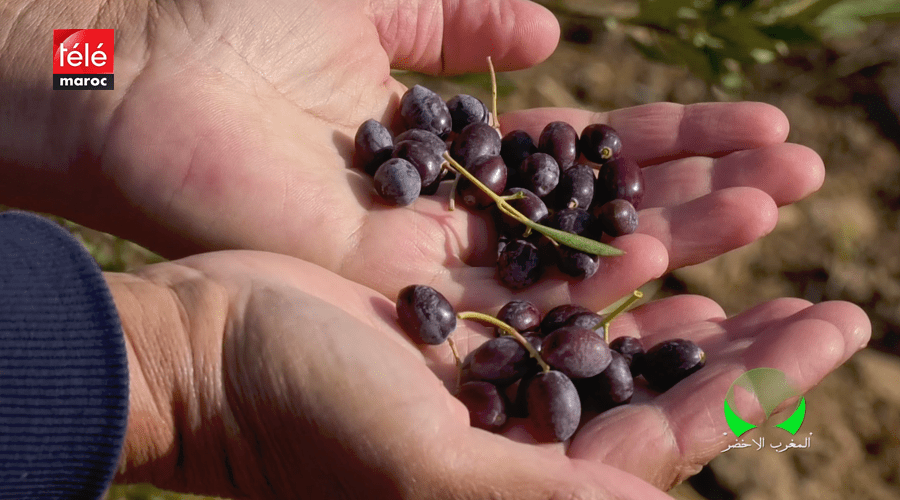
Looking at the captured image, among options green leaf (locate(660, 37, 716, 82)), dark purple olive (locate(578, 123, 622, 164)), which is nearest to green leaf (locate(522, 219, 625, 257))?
dark purple olive (locate(578, 123, 622, 164))

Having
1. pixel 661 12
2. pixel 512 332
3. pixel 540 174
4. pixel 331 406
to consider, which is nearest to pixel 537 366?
pixel 512 332

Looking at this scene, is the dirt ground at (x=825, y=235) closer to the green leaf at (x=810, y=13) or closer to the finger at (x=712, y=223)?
the green leaf at (x=810, y=13)

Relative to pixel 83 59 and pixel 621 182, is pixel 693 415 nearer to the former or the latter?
pixel 621 182

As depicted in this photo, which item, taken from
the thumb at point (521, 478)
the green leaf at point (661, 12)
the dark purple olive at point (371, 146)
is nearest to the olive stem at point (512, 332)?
the thumb at point (521, 478)

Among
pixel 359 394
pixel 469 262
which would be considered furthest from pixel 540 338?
pixel 359 394

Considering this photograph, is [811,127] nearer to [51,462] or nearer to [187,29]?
[187,29]
